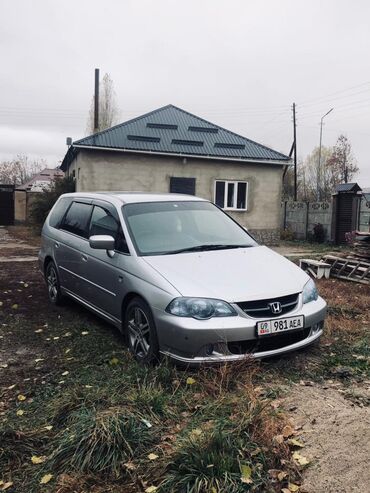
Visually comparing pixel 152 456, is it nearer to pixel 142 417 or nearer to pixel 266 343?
pixel 142 417

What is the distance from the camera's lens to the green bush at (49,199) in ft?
62.4

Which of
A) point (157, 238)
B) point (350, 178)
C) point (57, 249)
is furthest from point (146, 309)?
point (350, 178)

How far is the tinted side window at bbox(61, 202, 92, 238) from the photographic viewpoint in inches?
231

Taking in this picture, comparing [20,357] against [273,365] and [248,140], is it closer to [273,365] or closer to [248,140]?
[273,365]

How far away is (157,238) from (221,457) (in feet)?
8.79

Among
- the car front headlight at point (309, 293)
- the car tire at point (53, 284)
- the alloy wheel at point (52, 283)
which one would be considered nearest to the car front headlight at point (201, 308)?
the car front headlight at point (309, 293)

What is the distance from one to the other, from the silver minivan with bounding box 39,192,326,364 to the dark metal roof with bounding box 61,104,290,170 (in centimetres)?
1178

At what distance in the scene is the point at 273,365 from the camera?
4.08 meters

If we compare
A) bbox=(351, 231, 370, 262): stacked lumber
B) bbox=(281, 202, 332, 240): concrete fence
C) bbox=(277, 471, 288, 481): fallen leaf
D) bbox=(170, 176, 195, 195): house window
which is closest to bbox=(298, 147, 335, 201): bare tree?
bbox=(281, 202, 332, 240): concrete fence

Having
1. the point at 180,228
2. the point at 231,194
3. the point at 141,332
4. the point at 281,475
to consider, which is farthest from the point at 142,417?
the point at 231,194

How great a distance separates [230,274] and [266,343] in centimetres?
70

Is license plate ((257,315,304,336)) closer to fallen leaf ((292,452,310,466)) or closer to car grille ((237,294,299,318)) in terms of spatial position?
car grille ((237,294,299,318))

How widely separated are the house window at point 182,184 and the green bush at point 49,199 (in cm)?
432

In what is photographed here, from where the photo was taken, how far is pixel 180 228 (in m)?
5.13
